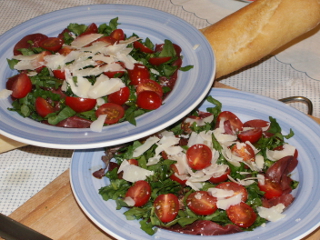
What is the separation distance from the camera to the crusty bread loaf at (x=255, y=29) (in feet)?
5.09

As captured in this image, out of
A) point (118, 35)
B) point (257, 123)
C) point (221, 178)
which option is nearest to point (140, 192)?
point (221, 178)

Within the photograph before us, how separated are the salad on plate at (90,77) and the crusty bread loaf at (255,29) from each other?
0.92ft

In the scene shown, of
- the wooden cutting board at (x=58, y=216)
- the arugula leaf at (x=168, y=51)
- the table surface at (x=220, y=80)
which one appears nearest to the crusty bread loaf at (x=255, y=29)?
the table surface at (x=220, y=80)

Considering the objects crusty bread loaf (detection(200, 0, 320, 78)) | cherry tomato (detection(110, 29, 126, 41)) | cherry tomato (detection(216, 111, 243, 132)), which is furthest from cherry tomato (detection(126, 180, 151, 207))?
crusty bread loaf (detection(200, 0, 320, 78))

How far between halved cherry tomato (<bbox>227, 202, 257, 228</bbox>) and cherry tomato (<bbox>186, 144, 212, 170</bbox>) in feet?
0.46

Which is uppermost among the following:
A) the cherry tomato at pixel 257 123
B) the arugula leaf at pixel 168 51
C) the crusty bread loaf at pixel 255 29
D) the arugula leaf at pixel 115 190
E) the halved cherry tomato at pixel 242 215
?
the arugula leaf at pixel 168 51

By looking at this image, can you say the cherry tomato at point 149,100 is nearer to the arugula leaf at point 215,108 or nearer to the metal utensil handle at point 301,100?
the arugula leaf at point 215,108

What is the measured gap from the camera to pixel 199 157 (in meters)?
1.14

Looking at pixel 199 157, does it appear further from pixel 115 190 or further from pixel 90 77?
pixel 90 77

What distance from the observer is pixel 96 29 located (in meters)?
1.45

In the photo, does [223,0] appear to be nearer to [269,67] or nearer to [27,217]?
[269,67]

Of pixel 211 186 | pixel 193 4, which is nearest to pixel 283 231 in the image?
pixel 211 186

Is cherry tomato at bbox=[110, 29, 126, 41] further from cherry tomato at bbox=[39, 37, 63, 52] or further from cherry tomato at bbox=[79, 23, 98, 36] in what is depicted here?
A: cherry tomato at bbox=[39, 37, 63, 52]

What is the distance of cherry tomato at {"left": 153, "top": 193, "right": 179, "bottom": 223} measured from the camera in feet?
3.43
